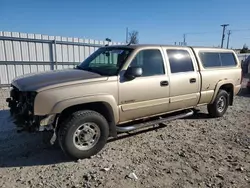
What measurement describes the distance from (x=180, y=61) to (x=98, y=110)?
2.25 m

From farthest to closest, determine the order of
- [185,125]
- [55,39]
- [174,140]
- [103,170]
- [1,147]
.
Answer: [55,39]
[185,125]
[174,140]
[1,147]
[103,170]

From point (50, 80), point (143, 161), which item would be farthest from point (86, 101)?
point (143, 161)

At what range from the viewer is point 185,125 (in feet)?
18.0

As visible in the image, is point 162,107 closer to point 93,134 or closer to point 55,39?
point 93,134

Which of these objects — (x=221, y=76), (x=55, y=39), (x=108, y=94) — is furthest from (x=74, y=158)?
(x=55, y=39)

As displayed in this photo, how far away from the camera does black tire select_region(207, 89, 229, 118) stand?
5938mm

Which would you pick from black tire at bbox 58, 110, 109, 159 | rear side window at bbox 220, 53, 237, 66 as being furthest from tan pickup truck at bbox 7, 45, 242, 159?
rear side window at bbox 220, 53, 237, 66

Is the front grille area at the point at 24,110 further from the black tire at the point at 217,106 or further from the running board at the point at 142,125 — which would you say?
the black tire at the point at 217,106

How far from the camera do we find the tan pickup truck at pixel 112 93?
3.34 m

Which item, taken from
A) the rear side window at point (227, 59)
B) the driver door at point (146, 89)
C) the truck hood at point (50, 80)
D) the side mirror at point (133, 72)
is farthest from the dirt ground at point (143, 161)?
the rear side window at point (227, 59)

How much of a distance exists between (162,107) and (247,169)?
1879mm

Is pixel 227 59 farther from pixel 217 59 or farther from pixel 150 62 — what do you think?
pixel 150 62

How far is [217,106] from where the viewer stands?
6.04m

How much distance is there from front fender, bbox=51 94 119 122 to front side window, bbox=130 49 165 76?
0.85 metres
